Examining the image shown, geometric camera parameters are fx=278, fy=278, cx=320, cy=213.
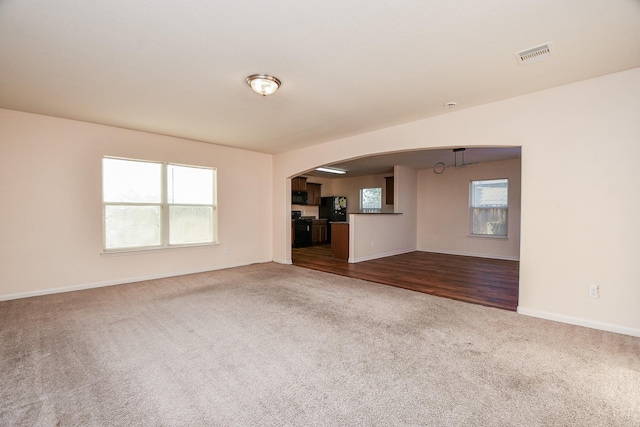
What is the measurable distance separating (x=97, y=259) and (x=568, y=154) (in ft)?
21.1

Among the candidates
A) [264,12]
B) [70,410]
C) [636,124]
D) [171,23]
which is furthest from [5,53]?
[636,124]

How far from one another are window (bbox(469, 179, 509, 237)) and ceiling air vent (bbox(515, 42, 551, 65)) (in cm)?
514

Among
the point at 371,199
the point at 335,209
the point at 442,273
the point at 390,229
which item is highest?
the point at 371,199

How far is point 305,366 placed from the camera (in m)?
2.10

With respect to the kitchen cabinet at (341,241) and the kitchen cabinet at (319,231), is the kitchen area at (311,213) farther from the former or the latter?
the kitchen cabinet at (341,241)

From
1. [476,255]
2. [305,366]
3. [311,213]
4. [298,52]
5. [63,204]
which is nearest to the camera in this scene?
[305,366]

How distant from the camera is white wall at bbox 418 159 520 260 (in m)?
Answer: 6.70

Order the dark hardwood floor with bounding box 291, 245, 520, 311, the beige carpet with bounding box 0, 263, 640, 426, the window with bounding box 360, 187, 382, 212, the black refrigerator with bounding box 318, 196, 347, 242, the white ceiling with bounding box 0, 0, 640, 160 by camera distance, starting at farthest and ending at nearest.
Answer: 1. the black refrigerator with bounding box 318, 196, 347, 242
2. the window with bounding box 360, 187, 382, 212
3. the dark hardwood floor with bounding box 291, 245, 520, 311
4. the white ceiling with bounding box 0, 0, 640, 160
5. the beige carpet with bounding box 0, 263, 640, 426

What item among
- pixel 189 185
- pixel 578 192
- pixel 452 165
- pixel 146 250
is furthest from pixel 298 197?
pixel 578 192

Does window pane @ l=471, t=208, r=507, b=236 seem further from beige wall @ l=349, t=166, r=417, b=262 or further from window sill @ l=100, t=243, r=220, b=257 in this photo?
window sill @ l=100, t=243, r=220, b=257

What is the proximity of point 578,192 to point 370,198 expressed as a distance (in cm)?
683

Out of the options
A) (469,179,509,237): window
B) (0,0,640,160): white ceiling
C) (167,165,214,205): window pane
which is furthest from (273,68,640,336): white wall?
(167,165,214,205): window pane

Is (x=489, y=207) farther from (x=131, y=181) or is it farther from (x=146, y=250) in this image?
(x=131, y=181)

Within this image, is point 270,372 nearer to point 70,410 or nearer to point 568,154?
point 70,410
